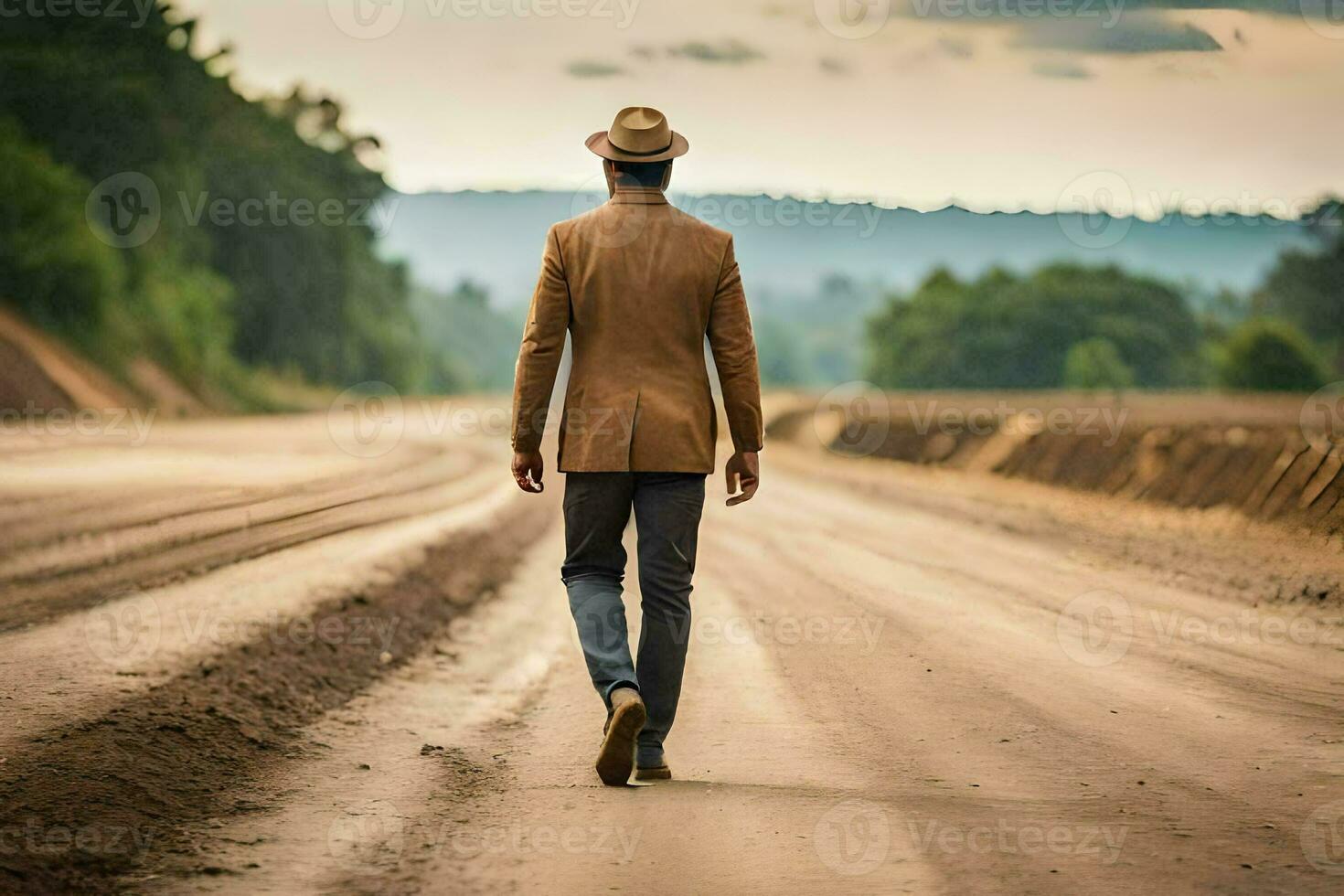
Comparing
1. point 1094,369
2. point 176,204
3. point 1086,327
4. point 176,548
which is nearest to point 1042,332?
point 1086,327

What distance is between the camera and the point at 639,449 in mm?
5410

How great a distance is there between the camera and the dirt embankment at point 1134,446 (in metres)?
15.6

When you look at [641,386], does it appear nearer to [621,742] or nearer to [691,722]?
[621,742]

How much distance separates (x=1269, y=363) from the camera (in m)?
77.7

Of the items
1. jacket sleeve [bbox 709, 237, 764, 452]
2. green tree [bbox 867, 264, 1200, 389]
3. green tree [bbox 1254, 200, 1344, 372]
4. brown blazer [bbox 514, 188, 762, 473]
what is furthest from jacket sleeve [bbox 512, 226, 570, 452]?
green tree [bbox 1254, 200, 1344, 372]

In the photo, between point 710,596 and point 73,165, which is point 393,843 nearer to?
point 710,596

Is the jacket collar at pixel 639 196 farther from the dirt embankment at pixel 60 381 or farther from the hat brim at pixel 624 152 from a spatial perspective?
the dirt embankment at pixel 60 381

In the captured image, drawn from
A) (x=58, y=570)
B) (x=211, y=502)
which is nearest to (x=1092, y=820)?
(x=58, y=570)

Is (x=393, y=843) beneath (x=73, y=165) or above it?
beneath

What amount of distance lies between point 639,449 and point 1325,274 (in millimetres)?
107344

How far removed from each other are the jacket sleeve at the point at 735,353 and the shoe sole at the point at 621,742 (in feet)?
3.68

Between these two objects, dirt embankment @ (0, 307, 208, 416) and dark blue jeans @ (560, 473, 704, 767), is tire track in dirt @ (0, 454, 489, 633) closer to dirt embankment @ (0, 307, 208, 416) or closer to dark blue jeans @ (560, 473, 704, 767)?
dark blue jeans @ (560, 473, 704, 767)

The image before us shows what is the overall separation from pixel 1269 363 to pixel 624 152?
3102 inches

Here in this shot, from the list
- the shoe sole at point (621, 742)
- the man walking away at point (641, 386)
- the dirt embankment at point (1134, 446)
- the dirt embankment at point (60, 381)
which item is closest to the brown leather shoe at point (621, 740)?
the shoe sole at point (621, 742)
